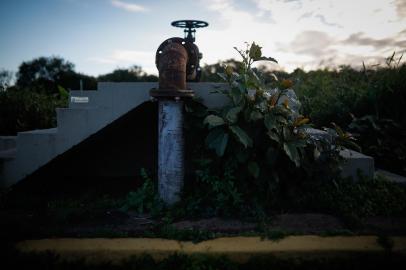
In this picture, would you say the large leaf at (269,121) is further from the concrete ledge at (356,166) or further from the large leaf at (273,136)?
the concrete ledge at (356,166)

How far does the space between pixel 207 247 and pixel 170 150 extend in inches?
51.7

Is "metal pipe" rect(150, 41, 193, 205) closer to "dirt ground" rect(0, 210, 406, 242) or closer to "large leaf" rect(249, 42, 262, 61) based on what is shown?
"dirt ground" rect(0, 210, 406, 242)

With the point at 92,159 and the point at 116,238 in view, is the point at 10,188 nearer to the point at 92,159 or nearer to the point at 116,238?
the point at 92,159

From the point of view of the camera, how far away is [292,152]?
3.49 m

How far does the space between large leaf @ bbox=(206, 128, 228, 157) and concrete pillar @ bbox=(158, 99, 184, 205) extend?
0.42 meters

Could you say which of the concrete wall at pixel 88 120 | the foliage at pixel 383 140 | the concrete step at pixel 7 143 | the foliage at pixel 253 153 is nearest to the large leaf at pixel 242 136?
the foliage at pixel 253 153

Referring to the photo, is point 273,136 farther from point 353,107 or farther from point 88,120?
point 353,107

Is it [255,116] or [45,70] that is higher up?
[45,70]

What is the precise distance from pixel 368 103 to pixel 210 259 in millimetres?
4598

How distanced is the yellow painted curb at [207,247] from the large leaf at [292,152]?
83 centimetres

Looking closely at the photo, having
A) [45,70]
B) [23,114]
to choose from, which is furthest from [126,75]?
[23,114]

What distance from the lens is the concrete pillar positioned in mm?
3777

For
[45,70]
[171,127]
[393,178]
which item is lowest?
[393,178]

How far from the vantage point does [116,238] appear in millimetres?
3023
